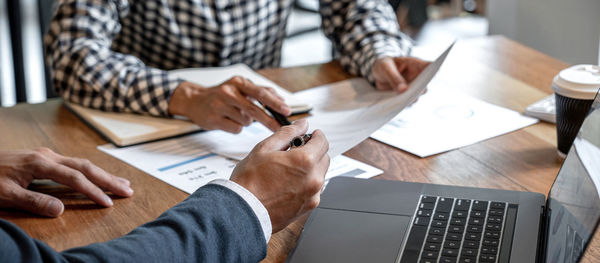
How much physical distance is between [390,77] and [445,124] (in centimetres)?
18

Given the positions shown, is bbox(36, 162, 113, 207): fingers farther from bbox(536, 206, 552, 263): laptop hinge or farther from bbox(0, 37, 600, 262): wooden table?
bbox(536, 206, 552, 263): laptop hinge

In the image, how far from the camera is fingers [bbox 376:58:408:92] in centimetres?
126

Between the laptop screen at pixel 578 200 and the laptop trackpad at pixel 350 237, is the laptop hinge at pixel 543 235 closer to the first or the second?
the laptop screen at pixel 578 200

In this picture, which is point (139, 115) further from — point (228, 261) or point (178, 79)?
point (228, 261)

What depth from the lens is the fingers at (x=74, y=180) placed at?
870 millimetres

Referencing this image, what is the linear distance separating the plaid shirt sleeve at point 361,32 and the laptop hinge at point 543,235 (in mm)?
611

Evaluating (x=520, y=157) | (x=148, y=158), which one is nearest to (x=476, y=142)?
(x=520, y=157)

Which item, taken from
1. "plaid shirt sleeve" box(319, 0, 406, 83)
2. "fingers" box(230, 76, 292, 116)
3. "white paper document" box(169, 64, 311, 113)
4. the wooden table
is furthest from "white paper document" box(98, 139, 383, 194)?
"plaid shirt sleeve" box(319, 0, 406, 83)

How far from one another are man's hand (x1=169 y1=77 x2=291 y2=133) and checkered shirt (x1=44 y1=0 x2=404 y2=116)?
85mm

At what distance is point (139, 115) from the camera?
120cm

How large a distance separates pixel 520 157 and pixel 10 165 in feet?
2.53

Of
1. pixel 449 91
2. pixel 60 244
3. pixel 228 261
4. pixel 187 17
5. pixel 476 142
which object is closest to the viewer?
pixel 228 261

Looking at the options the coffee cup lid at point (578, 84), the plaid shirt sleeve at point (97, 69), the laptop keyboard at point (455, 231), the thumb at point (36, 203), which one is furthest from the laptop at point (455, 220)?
the plaid shirt sleeve at point (97, 69)

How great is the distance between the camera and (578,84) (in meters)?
0.96
